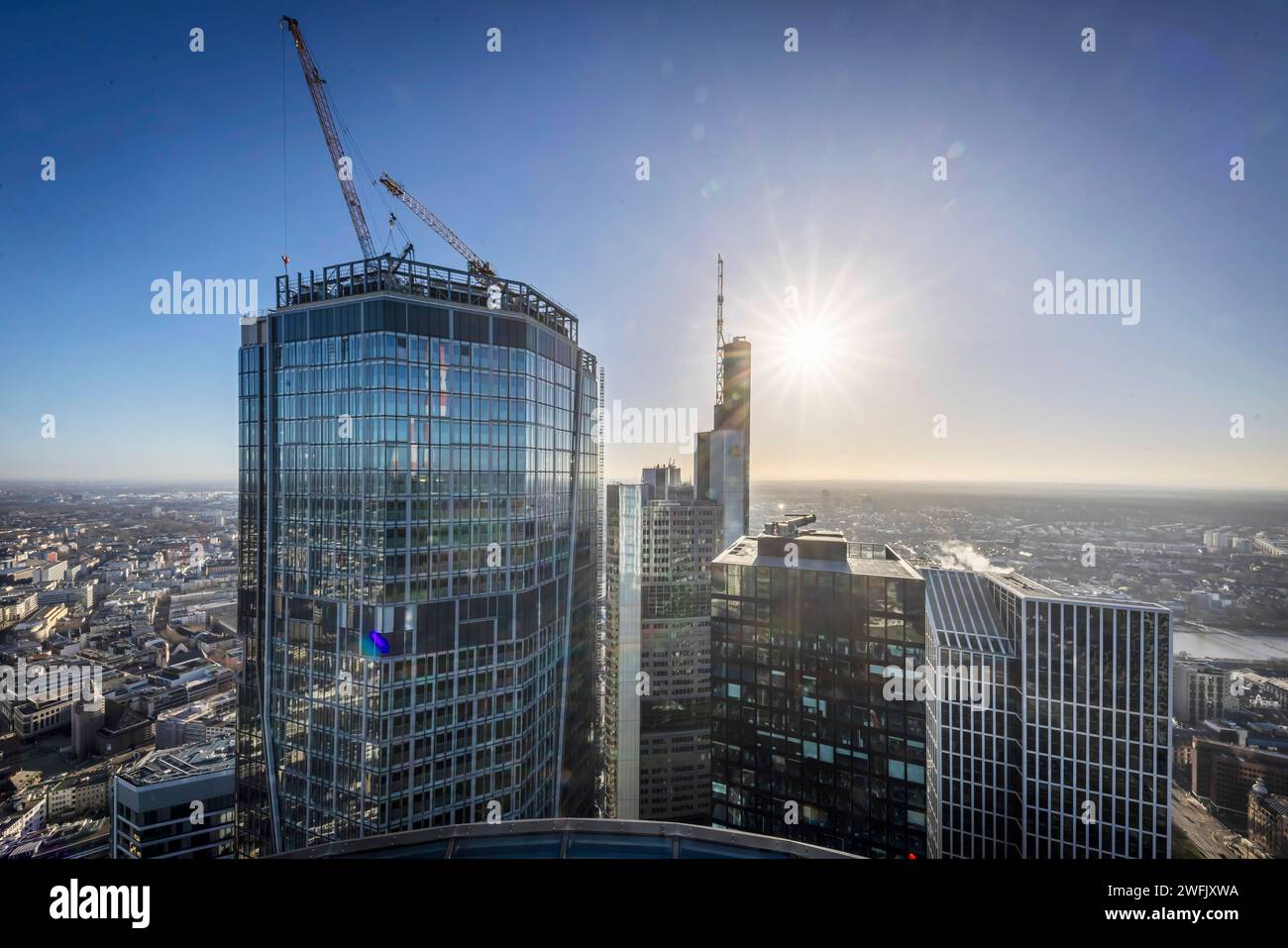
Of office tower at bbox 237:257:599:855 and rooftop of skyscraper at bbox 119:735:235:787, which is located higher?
office tower at bbox 237:257:599:855

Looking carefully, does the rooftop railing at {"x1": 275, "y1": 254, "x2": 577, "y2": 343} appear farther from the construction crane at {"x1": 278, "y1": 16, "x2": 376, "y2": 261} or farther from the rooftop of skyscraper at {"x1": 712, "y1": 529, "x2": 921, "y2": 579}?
the rooftop of skyscraper at {"x1": 712, "y1": 529, "x2": 921, "y2": 579}

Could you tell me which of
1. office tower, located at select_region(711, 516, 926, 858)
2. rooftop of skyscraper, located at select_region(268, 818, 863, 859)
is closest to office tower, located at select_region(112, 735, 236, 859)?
office tower, located at select_region(711, 516, 926, 858)

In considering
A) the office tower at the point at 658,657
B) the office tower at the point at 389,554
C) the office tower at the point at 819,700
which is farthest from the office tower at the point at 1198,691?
the office tower at the point at 389,554

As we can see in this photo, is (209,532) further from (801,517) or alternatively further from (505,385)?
(801,517)

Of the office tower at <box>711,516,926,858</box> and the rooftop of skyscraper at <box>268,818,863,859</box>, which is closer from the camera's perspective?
the rooftop of skyscraper at <box>268,818,863,859</box>

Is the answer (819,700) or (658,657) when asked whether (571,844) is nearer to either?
(819,700)

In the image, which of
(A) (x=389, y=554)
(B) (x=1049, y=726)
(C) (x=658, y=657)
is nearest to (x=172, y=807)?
(A) (x=389, y=554)
